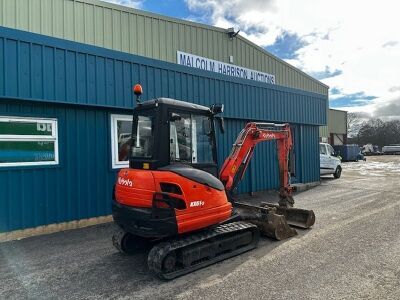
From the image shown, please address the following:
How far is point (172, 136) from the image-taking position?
211 inches

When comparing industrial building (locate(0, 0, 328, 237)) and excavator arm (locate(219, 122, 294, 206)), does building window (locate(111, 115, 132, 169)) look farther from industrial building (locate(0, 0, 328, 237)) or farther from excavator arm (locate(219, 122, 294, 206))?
excavator arm (locate(219, 122, 294, 206))

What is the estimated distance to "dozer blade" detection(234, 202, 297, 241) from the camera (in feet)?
21.9

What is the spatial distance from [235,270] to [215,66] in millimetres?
13286

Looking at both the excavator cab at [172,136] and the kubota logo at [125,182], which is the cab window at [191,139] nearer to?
the excavator cab at [172,136]

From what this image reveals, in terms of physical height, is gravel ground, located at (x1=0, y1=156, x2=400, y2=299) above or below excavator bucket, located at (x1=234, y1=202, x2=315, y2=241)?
below

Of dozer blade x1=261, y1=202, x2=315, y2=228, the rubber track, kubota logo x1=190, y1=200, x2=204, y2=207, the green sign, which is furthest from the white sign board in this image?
kubota logo x1=190, y1=200, x2=204, y2=207

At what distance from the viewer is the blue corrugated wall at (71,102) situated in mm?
7066

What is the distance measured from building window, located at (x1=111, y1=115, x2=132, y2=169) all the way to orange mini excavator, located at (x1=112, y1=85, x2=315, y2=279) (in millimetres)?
3159

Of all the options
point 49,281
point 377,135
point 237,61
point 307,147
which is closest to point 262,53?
point 237,61

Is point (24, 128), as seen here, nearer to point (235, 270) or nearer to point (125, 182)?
point (125, 182)

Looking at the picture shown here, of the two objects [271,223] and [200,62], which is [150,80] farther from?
[200,62]

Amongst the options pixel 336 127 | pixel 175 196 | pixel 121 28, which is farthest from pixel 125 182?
pixel 336 127

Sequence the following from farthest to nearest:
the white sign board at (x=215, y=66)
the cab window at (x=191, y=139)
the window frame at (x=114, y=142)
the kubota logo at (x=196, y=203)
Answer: the white sign board at (x=215, y=66)
the window frame at (x=114, y=142)
the cab window at (x=191, y=139)
the kubota logo at (x=196, y=203)

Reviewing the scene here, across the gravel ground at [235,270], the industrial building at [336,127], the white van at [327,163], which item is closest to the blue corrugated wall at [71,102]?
the gravel ground at [235,270]
